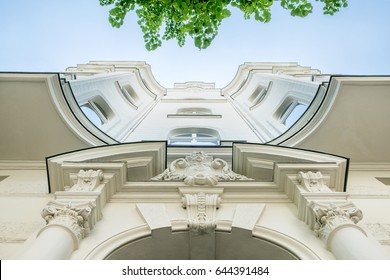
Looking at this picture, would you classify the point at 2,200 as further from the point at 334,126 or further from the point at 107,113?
the point at 107,113

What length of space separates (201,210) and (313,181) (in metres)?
2.61

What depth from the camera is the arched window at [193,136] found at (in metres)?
19.4

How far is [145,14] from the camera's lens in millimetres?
8570

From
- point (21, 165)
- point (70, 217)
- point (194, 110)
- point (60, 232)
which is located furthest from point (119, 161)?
point (194, 110)

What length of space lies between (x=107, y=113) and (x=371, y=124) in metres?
15.3

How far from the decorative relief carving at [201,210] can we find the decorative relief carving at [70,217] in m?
1.95

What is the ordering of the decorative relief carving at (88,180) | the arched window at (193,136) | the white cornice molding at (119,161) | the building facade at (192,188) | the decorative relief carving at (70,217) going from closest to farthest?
the decorative relief carving at (70,217)
the building facade at (192,188)
the decorative relief carving at (88,180)
the white cornice molding at (119,161)
the arched window at (193,136)

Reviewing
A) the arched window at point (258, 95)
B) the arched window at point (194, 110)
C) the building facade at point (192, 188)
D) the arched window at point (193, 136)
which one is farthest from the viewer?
the arched window at point (258, 95)

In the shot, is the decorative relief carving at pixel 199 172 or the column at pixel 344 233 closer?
the column at pixel 344 233

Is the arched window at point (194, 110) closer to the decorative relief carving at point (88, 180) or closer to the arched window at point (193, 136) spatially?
the arched window at point (193, 136)

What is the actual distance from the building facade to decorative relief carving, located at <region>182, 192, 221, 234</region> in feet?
0.07

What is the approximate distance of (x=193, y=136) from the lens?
20328 millimetres

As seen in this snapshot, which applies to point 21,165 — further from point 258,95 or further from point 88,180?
point 258,95

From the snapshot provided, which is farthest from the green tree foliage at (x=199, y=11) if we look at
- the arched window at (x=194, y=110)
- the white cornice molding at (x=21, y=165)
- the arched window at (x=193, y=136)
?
the arched window at (x=194, y=110)
